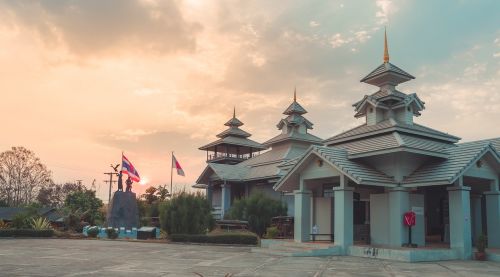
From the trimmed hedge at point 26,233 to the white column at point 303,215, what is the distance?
20869 millimetres

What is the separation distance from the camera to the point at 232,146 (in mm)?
66188

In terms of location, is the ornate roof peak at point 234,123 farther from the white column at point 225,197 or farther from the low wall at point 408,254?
Result: the low wall at point 408,254

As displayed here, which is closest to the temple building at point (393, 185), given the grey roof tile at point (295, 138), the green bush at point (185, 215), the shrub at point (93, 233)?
the green bush at point (185, 215)

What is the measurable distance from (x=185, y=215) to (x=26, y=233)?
13484 millimetres

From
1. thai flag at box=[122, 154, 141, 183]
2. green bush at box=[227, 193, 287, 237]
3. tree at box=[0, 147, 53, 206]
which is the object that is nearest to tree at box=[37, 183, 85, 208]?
tree at box=[0, 147, 53, 206]

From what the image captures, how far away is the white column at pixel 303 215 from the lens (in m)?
25.5

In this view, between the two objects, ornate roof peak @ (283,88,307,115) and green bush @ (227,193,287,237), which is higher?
ornate roof peak @ (283,88,307,115)

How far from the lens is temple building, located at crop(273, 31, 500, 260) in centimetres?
2148

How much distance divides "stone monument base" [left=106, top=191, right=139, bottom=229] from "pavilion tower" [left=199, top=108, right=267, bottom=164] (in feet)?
72.2

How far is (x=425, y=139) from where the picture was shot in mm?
25406

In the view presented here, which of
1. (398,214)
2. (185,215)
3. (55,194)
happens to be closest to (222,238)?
(185,215)

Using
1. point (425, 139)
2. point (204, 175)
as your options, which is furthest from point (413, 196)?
point (204, 175)

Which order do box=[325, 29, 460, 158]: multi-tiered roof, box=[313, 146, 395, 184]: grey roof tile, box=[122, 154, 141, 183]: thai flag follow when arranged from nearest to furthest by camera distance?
1. box=[313, 146, 395, 184]: grey roof tile
2. box=[325, 29, 460, 158]: multi-tiered roof
3. box=[122, 154, 141, 183]: thai flag

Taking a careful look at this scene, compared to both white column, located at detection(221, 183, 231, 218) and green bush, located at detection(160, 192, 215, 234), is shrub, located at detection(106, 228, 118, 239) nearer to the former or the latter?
green bush, located at detection(160, 192, 215, 234)
